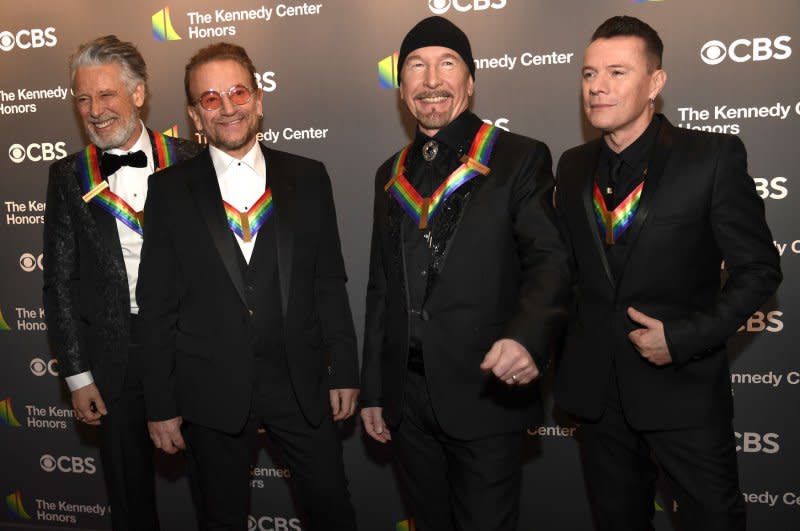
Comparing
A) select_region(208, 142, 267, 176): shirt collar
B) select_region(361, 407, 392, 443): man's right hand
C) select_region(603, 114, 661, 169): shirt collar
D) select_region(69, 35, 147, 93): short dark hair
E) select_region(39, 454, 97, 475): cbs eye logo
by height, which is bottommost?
select_region(39, 454, 97, 475): cbs eye logo

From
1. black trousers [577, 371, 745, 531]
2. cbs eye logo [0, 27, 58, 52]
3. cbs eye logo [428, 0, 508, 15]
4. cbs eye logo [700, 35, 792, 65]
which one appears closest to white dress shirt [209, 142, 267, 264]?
cbs eye logo [428, 0, 508, 15]

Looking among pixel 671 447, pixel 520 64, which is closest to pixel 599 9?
pixel 520 64

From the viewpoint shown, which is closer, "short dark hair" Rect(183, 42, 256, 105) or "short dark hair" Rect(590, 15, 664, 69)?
"short dark hair" Rect(590, 15, 664, 69)

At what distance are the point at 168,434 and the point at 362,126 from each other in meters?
1.66

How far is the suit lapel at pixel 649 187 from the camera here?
80.8 inches

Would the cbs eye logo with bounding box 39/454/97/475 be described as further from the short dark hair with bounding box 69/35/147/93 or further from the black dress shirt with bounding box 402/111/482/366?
the black dress shirt with bounding box 402/111/482/366

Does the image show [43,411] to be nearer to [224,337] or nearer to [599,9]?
[224,337]

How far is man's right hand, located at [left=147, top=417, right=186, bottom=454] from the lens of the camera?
2.34m

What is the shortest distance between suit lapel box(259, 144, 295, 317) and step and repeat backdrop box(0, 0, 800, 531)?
0.92m

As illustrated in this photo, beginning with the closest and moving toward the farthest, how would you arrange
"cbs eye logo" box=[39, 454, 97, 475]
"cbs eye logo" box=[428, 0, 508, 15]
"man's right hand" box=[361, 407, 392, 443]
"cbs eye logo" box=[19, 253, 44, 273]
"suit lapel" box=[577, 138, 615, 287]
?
"suit lapel" box=[577, 138, 615, 287] < "man's right hand" box=[361, 407, 392, 443] < "cbs eye logo" box=[428, 0, 508, 15] < "cbs eye logo" box=[19, 253, 44, 273] < "cbs eye logo" box=[39, 454, 97, 475]

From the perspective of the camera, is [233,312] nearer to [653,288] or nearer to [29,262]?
[653,288]

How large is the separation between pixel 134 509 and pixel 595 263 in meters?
2.00

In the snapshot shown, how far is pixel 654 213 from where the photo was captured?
6.70ft

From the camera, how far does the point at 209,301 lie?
7.49 feet
